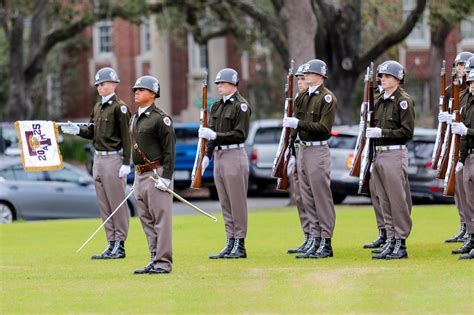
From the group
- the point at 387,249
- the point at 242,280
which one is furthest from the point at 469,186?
the point at 242,280

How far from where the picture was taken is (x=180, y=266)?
14.6 m

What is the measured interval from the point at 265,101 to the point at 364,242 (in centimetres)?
3282

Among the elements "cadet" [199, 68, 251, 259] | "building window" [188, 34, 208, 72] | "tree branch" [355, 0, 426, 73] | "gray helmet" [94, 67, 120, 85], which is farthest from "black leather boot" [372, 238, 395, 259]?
"building window" [188, 34, 208, 72]

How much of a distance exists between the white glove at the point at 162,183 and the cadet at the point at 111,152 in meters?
2.12

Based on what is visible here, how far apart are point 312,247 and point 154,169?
2.57 m

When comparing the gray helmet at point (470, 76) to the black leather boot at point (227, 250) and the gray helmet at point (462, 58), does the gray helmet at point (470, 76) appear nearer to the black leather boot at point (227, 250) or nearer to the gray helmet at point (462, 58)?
the gray helmet at point (462, 58)

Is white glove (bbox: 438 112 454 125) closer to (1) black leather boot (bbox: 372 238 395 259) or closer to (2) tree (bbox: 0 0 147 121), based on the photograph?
(1) black leather boot (bbox: 372 238 395 259)

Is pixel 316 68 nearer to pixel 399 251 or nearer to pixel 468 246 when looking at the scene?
pixel 399 251

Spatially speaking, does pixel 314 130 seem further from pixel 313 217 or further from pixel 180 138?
pixel 180 138

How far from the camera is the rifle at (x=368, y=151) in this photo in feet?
49.0

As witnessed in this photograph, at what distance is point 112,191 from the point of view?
1605 centimetres

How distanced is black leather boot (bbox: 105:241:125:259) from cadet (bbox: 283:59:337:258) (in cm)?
219

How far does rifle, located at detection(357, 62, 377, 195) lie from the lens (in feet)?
49.0

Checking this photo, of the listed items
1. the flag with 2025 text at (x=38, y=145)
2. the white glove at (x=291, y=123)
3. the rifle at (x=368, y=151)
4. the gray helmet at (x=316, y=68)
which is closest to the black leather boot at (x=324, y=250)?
the rifle at (x=368, y=151)
